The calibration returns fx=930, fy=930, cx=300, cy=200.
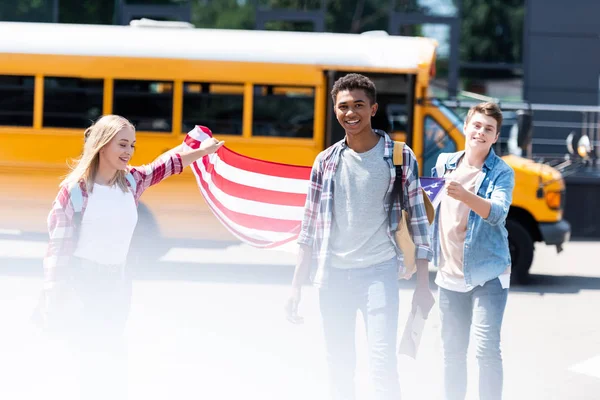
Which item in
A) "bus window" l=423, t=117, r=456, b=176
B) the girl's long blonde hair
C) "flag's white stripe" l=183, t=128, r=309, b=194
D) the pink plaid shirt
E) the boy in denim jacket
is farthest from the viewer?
"bus window" l=423, t=117, r=456, b=176

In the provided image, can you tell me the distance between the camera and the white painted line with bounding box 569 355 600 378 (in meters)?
6.32

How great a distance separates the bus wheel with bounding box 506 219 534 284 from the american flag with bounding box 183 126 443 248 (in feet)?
15.8

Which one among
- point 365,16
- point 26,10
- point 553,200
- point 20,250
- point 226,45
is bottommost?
point 20,250

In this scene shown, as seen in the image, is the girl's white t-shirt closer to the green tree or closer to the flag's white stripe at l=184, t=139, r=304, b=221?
the flag's white stripe at l=184, t=139, r=304, b=221

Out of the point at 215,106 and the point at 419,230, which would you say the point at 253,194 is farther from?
the point at 215,106

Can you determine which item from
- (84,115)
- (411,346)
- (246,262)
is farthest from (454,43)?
(411,346)

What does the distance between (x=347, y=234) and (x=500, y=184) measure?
0.85 m

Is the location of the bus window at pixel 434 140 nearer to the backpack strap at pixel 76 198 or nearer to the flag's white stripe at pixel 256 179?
the flag's white stripe at pixel 256 179

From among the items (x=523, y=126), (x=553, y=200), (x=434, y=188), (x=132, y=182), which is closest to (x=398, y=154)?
(x=434, y=188)

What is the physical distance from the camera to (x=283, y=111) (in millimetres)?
10609

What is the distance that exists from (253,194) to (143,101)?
5.24 m

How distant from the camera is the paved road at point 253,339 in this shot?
5785 mm

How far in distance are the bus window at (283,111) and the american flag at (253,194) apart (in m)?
4.68

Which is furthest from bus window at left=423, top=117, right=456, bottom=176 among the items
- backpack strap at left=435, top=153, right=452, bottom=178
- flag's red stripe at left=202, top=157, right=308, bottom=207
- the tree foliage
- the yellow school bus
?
the tree foliage
